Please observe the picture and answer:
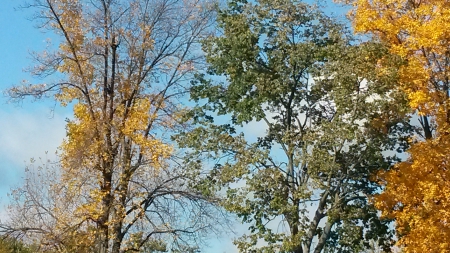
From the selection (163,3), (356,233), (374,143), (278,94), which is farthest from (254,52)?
(356,233)

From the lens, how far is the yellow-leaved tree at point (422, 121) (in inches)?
816

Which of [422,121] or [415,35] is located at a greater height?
[415,35]

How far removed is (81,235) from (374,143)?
9672mm

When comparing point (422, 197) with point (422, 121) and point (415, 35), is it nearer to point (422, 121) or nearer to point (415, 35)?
point (422, 121)

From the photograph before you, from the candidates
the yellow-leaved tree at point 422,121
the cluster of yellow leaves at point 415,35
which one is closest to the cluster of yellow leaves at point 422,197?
the yellow-leaved tree at point 422,121

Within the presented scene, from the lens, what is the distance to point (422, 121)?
2381cm

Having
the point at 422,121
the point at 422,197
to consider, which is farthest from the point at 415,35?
the point at 422,197

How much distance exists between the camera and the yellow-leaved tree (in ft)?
68.0

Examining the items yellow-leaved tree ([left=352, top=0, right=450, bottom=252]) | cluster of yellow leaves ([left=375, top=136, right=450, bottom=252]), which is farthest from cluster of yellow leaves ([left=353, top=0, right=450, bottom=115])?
cluster of yellow leaves ([left=375, top=136, right=450, bottom=252])

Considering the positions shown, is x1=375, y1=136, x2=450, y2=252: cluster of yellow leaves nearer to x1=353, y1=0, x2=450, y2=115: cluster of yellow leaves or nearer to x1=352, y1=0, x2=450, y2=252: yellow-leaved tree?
x1=352, y1=0, x2=450, y2=252: yellow-leaved tree

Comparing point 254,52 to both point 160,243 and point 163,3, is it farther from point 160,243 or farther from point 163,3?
point 160,243

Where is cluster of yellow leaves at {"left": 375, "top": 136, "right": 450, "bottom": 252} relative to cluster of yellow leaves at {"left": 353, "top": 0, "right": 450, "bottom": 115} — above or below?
below

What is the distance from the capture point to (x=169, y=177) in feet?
73.6

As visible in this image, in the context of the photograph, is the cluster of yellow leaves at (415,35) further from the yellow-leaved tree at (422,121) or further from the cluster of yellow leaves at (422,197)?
the cluster of yellow leaves at (422,197)
